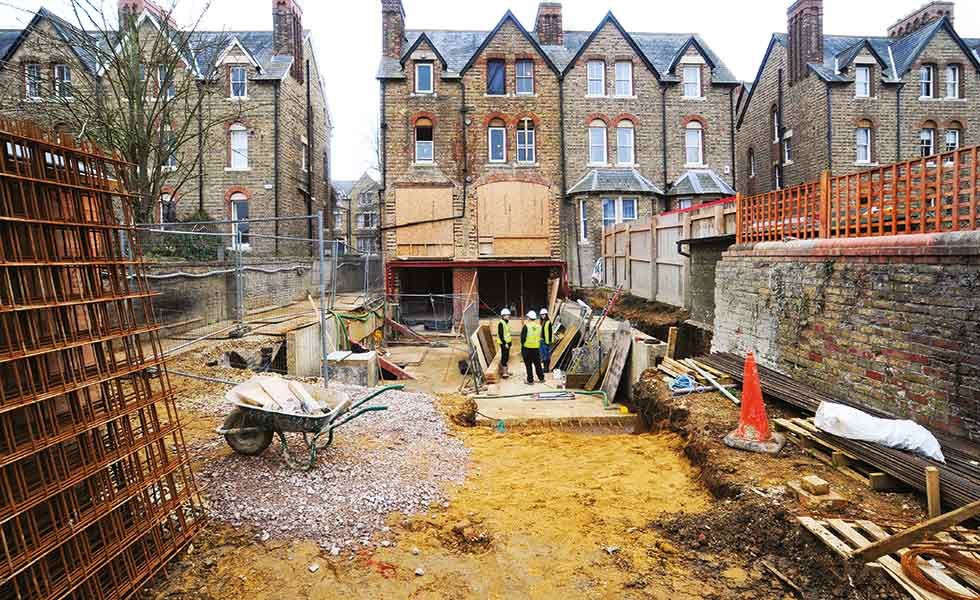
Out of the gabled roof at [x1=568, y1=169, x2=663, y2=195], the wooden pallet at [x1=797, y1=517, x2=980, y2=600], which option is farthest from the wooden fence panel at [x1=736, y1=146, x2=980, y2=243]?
the gabled roof at [x1=568, y1=169, x2=663, y2=195]

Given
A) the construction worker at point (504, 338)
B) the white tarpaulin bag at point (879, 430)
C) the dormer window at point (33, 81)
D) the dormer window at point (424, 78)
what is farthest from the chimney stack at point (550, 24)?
the white tarpaulin bag at point (879, 430)

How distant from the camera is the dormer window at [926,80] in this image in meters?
26.8

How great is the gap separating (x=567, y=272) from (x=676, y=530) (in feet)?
67.4

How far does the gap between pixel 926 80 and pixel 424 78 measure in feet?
75.9

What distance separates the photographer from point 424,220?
82.6 feet

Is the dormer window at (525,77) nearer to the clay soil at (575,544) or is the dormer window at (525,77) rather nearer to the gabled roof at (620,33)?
the gabled roof at (620,33)

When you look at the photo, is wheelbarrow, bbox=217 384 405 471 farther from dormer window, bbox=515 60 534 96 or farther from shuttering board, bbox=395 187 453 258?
dormer window, bbox=515 60 534 96

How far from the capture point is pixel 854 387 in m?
7.46

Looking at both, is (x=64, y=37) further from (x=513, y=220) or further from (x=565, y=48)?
(x=565, y=48)

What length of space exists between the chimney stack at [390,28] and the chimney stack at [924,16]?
83.7 feet

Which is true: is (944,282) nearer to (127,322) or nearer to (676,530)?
(676,530)

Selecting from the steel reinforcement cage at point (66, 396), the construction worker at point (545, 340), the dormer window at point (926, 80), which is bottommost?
the construction worker at point (545, 340)

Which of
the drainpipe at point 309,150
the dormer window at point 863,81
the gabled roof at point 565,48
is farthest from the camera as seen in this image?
the drainpipe at point 309,150

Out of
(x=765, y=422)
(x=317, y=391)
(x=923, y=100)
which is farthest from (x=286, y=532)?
(x=923, y=100)
